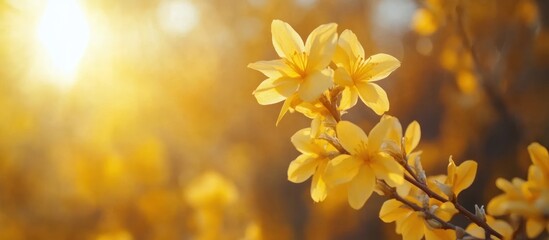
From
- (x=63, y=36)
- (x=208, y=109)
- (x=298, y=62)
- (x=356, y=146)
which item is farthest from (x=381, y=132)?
(x=208, y=109)

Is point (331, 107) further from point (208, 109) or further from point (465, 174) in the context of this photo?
point (208, 109)

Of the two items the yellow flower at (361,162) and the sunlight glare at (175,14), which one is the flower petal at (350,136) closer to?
the yellow flower at (361,162)

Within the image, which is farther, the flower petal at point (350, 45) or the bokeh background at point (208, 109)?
the bokeh background at point (208, 109)

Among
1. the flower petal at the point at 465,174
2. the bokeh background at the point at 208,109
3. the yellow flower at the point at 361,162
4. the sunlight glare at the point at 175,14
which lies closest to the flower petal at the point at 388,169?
the yellow flower at the point at 361,162

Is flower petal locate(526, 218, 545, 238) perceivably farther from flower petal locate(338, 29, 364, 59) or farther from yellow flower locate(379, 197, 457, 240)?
flower petal locate(338, 29, 364, 59)

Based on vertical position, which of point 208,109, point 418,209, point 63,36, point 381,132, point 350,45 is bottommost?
point 418,209

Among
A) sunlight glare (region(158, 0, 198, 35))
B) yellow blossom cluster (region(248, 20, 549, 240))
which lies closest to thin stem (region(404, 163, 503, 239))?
yellow blossom cluster (region(248, 20, 549, 240))
